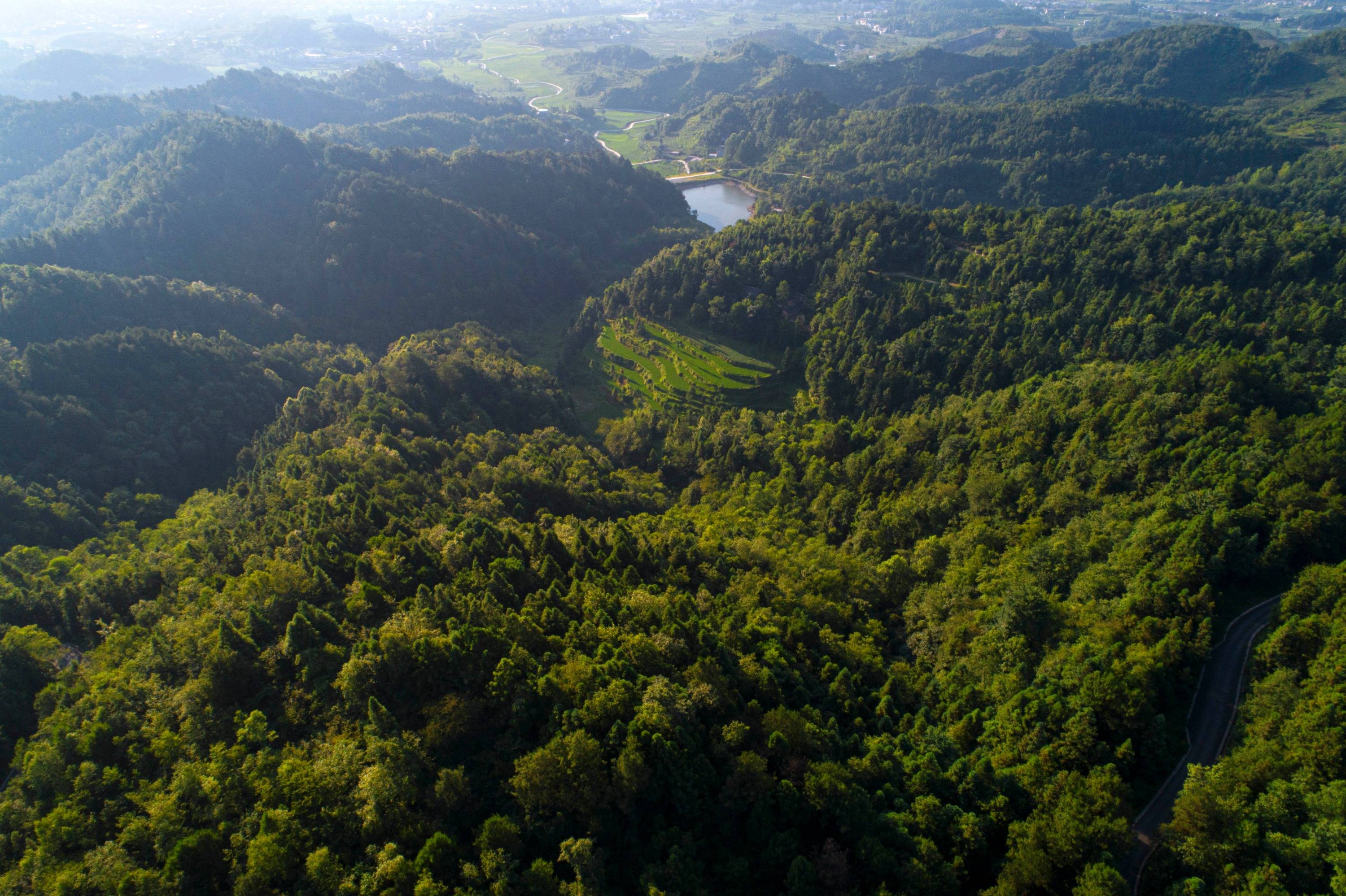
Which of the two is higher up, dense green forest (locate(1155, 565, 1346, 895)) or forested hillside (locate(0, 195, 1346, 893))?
dense green forest (locate(1155, 565, 1346, 895))

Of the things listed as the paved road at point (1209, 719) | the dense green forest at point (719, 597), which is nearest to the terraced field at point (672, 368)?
the dense green forest at point (719, 597)

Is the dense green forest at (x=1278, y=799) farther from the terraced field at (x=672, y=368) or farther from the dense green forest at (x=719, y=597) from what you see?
the terraced field at (x=672, y=368)

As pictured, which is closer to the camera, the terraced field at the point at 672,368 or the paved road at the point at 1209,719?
the paved road at the point at 1209,719

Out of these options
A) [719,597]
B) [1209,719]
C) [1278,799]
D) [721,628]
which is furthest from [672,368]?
[1278,799]

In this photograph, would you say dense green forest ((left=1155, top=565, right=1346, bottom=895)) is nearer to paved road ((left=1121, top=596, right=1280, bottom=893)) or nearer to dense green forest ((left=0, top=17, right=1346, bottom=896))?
dense green forest ((left=0, top=17, right=1346, bottom=896))

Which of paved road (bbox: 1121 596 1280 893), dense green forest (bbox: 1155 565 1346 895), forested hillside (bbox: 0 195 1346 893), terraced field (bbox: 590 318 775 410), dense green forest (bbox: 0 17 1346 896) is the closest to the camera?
dense green forest (bbox: 1155 565 1346 895)

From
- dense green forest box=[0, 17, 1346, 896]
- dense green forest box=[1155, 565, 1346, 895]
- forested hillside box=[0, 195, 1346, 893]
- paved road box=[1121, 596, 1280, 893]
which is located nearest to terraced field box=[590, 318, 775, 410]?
dense green forest box=[0, 17, 1346, 896]

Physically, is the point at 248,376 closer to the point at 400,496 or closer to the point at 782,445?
the point at 400,496
